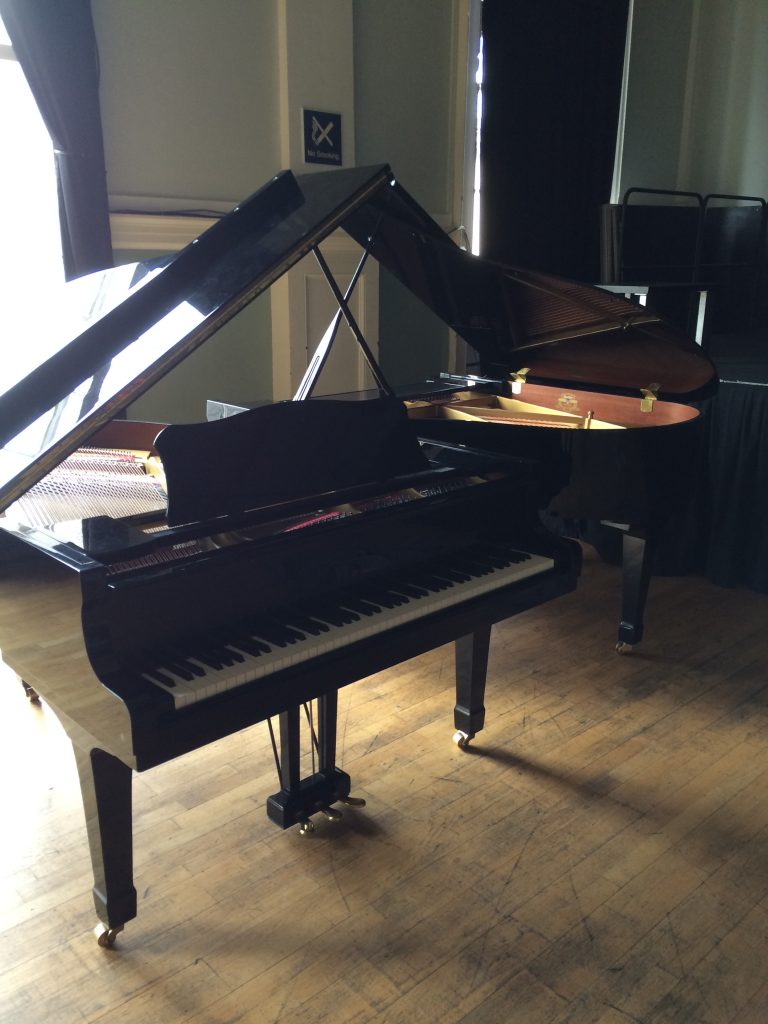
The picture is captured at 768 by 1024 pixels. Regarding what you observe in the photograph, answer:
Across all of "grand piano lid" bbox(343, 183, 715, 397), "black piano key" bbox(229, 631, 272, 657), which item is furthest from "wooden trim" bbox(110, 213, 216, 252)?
"black piano key" bbox(229, 631, 272, 657)

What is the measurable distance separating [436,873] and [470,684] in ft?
1.86

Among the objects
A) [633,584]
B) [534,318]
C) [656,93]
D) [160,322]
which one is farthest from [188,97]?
Answer: [656,93]

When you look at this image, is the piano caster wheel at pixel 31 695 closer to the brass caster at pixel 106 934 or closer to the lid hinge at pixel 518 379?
the brass caster at pixel 106 934

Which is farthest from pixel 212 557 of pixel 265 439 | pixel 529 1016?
pixel 529 1016

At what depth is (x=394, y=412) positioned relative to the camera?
75.7 inches

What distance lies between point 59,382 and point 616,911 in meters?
1.55

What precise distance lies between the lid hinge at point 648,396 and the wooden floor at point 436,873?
0.99 meters

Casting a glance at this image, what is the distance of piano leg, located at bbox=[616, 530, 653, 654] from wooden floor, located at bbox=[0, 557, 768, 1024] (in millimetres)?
217

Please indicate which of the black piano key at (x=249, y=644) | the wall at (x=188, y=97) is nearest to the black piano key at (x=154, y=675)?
the black piano key at (x=249, y=644)

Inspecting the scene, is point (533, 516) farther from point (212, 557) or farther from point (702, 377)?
point (702, 377)

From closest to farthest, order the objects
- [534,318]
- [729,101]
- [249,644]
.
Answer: [249,644], [534,318], [729,101]

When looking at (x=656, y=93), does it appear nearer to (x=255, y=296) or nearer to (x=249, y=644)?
(x=255, y=296)

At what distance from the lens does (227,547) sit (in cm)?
151

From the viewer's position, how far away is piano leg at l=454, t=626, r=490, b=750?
228 centimetres
